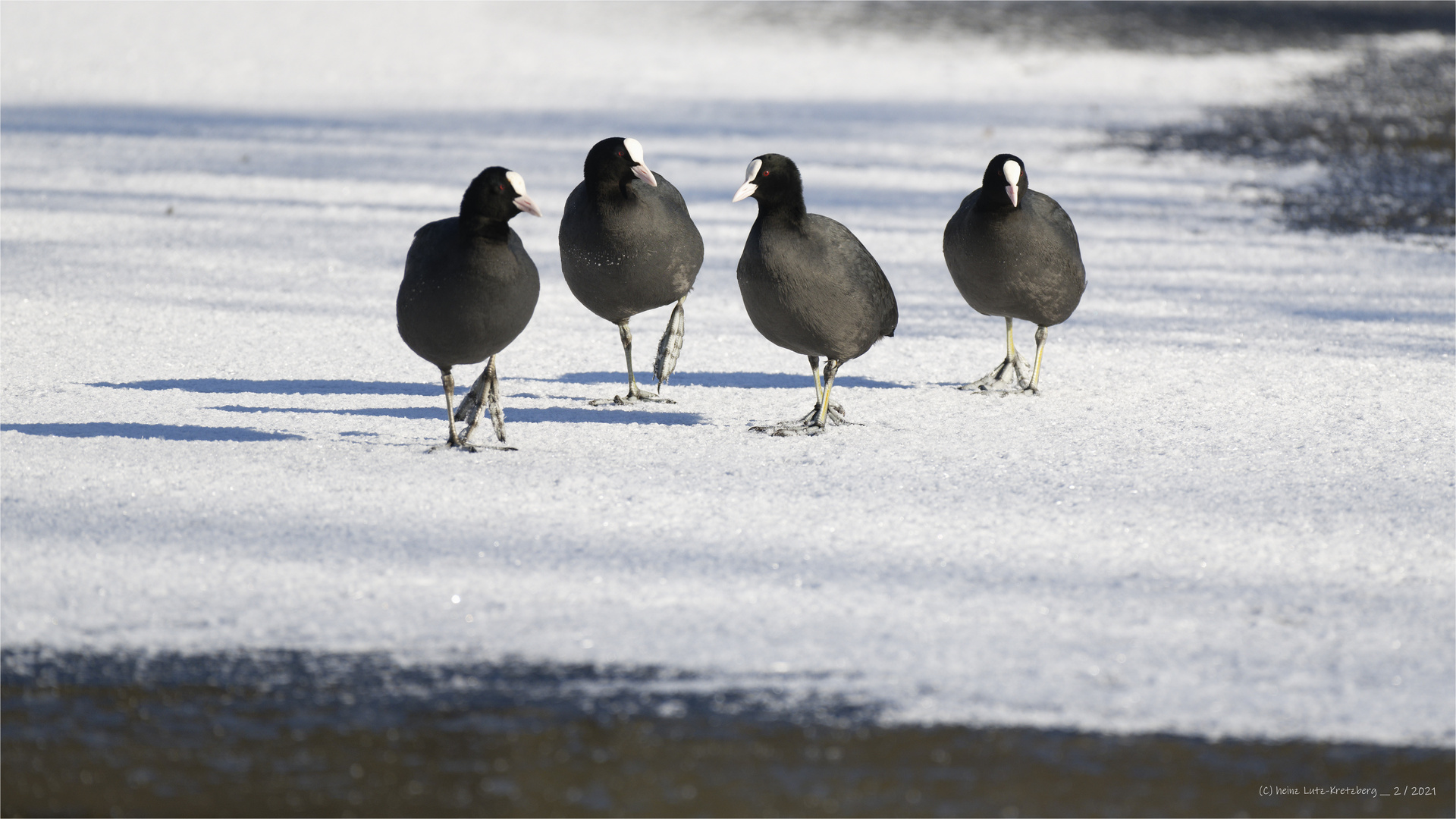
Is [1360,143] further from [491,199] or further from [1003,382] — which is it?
[491,199]

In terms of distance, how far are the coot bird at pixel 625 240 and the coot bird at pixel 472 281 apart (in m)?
0.57

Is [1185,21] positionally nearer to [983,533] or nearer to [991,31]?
[991,31]

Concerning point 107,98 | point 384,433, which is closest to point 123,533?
point 384,433

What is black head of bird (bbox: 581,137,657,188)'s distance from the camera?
4875mm

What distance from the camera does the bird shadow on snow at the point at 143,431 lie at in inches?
182

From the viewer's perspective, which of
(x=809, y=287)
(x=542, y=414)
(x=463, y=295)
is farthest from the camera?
(x=542, y=414)

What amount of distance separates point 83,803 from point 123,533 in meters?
1.35

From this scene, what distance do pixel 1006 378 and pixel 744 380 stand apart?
1035mm

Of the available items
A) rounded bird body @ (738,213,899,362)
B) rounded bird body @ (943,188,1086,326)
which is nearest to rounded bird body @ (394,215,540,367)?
rounded bird body @ (738,213,899,362)

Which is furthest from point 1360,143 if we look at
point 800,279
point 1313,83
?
point 800,279

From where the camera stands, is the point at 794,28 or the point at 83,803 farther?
the point at 794,28

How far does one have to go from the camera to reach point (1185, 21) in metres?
22.5

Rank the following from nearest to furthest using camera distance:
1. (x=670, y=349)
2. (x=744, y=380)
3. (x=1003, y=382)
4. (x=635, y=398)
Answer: (x=635, y=398)
(x=670, y=349)
(x=1003, y=382)
(x=744, y=380)

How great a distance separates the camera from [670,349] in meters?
5.48
